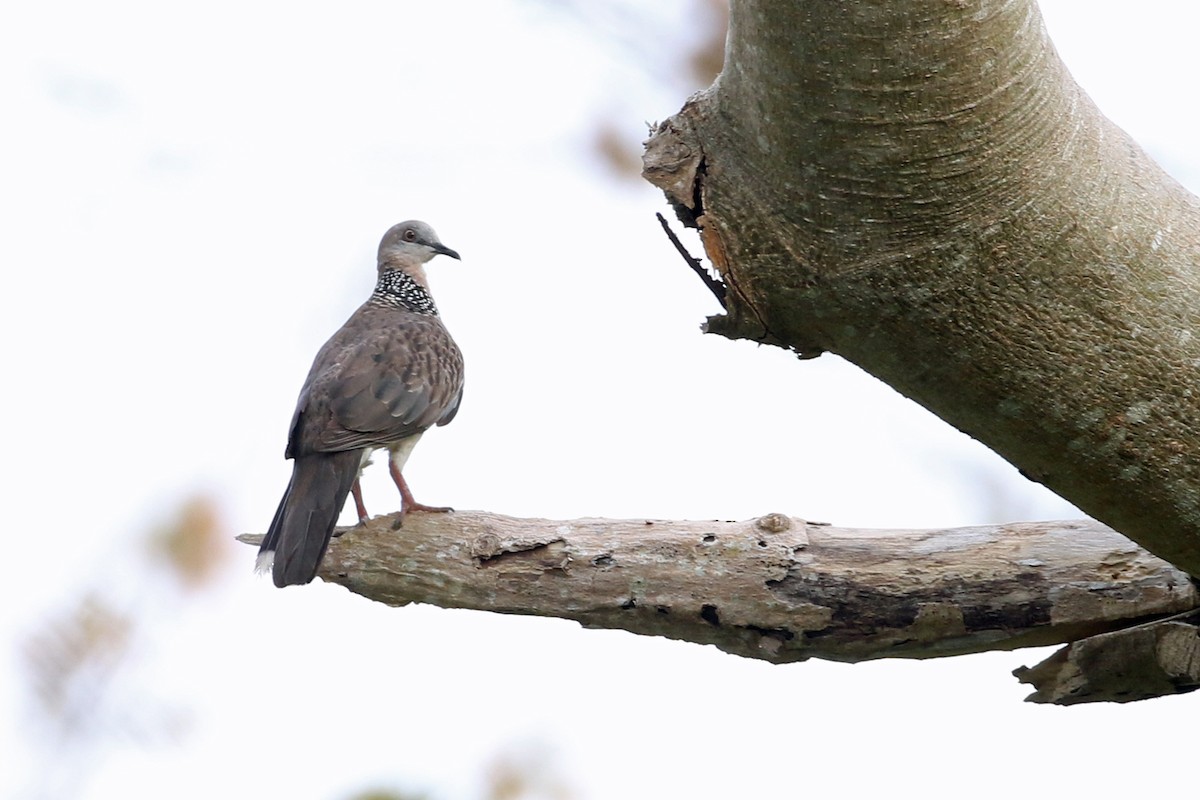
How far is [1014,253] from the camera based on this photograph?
1.84 m

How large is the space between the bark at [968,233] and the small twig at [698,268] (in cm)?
4

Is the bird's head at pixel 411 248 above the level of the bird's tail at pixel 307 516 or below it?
above

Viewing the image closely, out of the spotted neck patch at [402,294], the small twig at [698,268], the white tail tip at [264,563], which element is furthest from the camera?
the spotted neck patch at [402,294]

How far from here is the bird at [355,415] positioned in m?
4.01

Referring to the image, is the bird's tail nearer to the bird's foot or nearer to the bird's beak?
the bird's foot

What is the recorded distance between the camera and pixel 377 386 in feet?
16.5

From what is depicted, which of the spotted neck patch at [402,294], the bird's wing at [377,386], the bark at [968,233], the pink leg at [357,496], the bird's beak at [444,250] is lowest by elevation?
the bark at [968,233]

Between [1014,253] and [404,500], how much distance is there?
2.86 meters

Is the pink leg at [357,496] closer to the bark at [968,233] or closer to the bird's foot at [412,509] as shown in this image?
the bird's foot at [412,509]

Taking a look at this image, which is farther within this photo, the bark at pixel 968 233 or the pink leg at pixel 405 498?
the pink leg at pixel 405 498

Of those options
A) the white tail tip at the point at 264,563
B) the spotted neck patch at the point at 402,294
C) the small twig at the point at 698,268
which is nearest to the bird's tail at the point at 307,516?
→ the white tail tip at the point at 264,563

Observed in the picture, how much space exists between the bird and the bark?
1.95m

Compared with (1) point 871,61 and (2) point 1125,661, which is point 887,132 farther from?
(2) point 1125,661

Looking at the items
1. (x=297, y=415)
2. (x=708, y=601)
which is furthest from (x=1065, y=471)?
(x=297, y=415)
